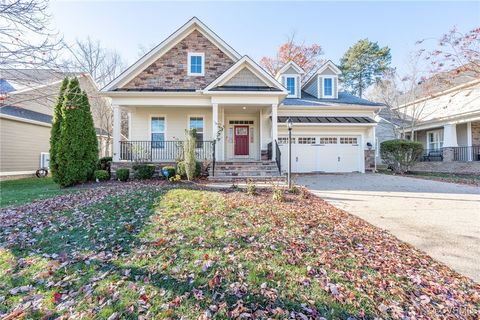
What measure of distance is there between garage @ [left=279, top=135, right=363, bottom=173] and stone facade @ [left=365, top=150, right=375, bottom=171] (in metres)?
0.57

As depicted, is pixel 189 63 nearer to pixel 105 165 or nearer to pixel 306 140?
pixel 105 165

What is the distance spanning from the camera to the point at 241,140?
14.8 metres

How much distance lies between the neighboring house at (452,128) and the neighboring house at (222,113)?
249 inches

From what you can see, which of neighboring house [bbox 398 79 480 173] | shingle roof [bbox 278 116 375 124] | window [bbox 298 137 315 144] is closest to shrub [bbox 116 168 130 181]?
shingle roof [bbox 278 116 375 124]

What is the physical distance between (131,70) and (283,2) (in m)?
8.32

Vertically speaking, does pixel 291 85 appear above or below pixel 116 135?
above

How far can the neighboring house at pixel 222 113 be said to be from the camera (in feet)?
40.3

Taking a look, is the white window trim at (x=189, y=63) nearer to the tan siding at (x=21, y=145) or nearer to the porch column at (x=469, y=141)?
the tan siding at (x=21, y=145)

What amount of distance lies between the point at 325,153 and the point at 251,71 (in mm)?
6415

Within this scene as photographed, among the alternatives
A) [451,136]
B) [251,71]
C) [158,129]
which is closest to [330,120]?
[251,71]

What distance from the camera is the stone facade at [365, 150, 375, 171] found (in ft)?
49.3

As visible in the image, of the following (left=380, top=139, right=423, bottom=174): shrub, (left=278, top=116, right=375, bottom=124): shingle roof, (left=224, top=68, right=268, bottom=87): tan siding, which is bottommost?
(left=380, top=139, right=423, bottom=174): shrub

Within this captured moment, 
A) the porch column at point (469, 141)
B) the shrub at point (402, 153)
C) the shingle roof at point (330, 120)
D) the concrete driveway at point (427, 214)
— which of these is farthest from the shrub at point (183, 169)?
the porch column at point (469, 141)

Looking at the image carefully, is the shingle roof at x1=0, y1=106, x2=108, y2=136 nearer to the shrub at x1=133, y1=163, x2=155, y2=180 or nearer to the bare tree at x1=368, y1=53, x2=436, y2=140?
the shrub at x1=133, y1=163, x2=155, y2=180
